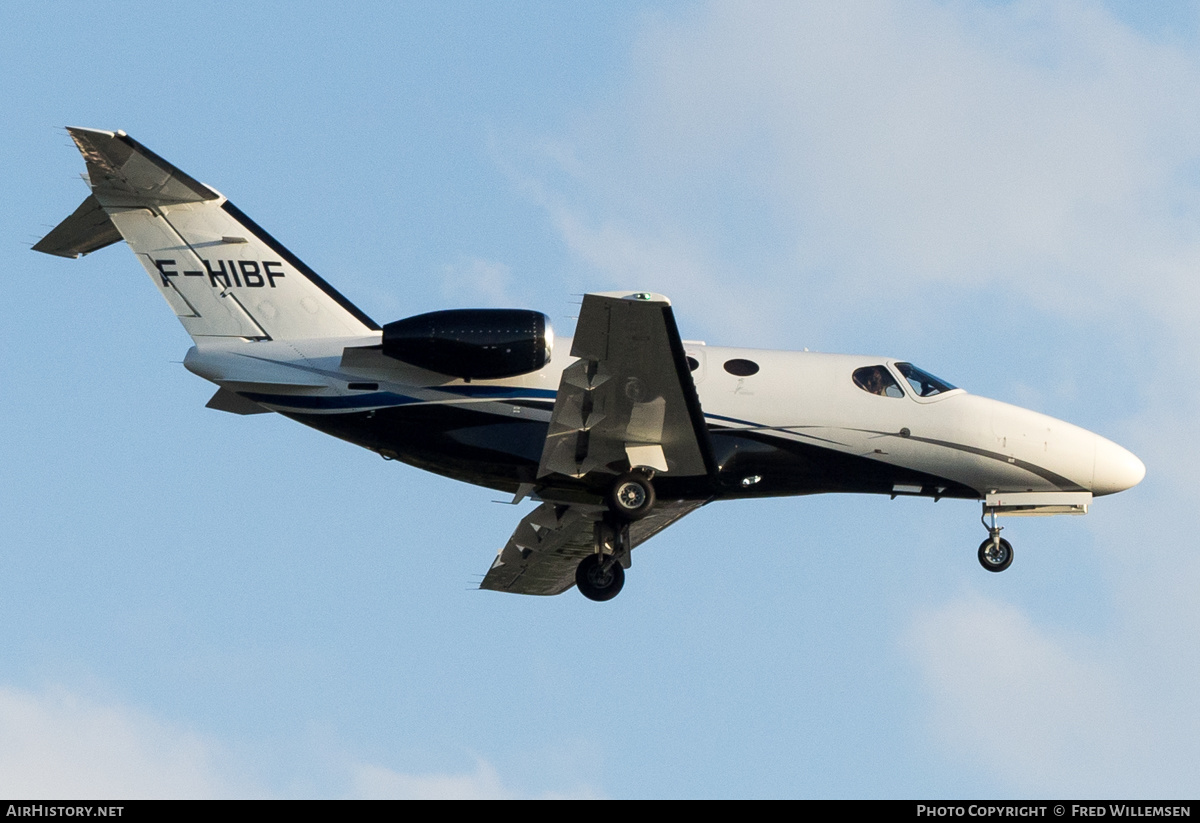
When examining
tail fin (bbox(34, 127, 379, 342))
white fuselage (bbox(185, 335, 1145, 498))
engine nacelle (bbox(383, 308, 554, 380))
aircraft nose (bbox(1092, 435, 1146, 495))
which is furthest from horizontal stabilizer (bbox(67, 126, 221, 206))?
aircraft nose (bbox(1092, 435, 1146, 495))

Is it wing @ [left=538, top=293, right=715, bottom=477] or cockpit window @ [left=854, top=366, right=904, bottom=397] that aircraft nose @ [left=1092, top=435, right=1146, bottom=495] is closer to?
cockpit window @ [left=854, top=366, right=904, bottom=397]

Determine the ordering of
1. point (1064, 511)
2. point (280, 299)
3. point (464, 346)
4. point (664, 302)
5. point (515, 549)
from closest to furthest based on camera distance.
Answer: point (664, 302), point (464, 346), point (280, 299), point (1064, 511), point (515, 549)

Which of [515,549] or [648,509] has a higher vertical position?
[515,549]

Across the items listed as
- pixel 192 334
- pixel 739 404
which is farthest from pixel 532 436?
pixel 192 334

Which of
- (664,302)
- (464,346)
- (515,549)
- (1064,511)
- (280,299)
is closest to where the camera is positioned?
(664,302)

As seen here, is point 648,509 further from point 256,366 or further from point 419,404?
point 256,366

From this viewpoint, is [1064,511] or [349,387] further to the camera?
[1064,511]

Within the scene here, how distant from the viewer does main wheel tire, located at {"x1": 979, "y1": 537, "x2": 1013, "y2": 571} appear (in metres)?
24.1

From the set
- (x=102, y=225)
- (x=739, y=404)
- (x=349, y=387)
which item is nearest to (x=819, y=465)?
(x=739, y=404)

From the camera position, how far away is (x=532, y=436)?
2194 cm

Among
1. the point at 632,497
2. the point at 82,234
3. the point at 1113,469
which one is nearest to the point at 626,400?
the point at 632,497

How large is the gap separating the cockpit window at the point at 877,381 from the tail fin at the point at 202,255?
23.7 ft

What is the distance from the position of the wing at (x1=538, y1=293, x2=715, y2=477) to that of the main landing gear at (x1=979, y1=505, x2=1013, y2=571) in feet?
16.6

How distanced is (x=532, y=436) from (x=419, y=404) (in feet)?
5.34
